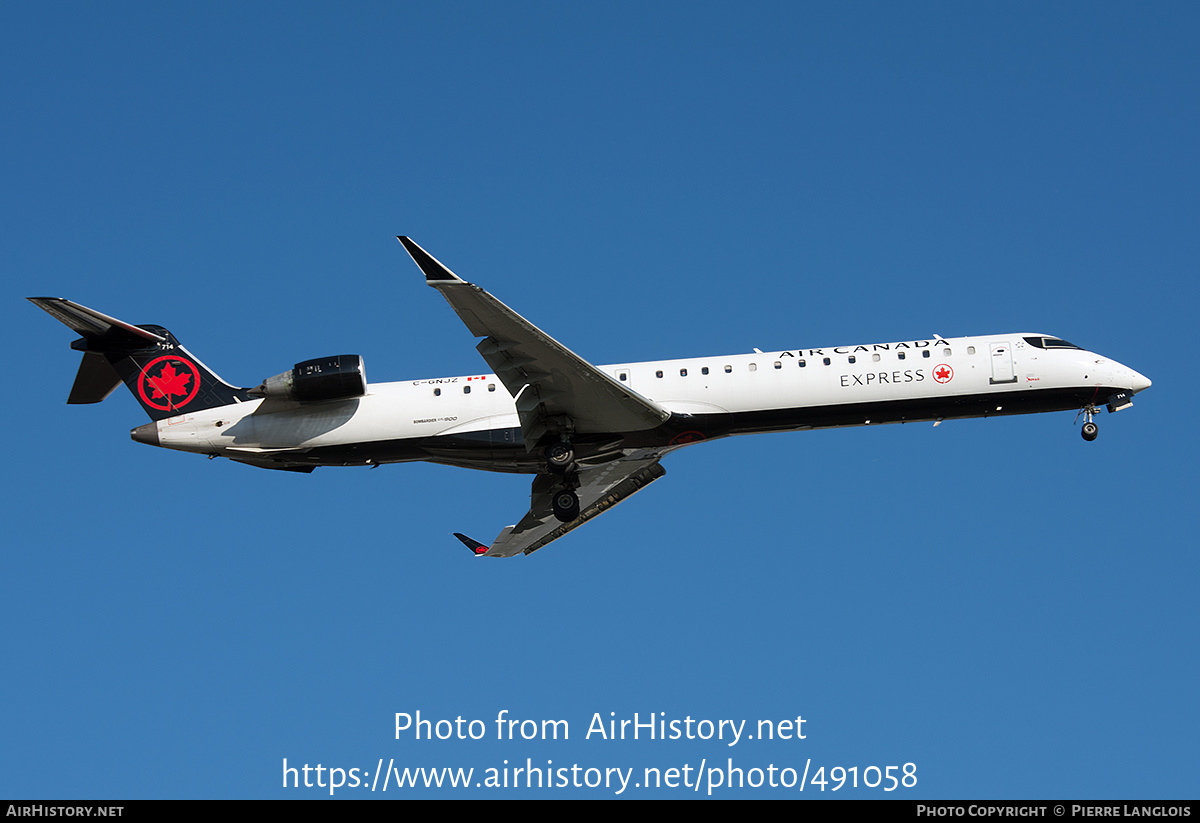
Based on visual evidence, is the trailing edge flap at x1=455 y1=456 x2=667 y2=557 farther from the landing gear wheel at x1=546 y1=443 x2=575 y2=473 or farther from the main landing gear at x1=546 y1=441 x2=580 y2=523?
the landing gear wheel at x1=546 y1=443 x2=575 y2=473

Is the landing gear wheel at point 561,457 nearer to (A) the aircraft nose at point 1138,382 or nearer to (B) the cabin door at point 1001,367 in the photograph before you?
(B) the cabin door at point 1001,367

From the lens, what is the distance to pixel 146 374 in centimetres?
2678

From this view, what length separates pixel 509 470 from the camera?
27219mm

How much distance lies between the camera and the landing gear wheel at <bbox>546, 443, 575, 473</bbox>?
25906 millimetres

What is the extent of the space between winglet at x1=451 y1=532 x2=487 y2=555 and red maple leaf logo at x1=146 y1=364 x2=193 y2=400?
836 cm

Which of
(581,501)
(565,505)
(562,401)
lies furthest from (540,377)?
(581,501)

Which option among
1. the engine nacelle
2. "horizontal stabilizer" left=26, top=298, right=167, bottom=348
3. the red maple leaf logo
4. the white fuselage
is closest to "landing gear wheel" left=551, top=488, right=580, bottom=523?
the white fuselage

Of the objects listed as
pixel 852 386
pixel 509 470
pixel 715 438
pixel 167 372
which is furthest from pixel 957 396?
pixel 167 372

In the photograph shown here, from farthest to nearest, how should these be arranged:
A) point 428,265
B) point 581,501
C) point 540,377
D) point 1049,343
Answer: point 581,501, point 1049,343, point 540,377, point 428,265

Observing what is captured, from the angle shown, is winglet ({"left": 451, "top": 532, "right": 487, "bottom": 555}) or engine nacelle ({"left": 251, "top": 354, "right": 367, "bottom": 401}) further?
winglet ({"left": 451, "top": 532, "right": 487, "bottom": 555})

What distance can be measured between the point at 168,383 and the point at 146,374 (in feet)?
1.85

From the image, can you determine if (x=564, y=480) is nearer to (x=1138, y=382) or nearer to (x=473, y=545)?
(x=473, y=545)
